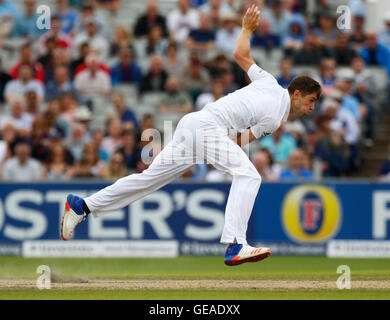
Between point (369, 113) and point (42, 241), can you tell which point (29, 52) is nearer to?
point (42, 241)

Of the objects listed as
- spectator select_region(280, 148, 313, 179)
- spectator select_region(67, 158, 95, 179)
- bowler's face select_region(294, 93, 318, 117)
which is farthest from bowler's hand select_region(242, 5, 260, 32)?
spectator select_region(67, 158, 95, 179)

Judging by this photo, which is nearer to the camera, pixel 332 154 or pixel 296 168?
pixel 296 168

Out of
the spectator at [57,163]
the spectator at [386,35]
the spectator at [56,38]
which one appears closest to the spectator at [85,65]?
the spectator at [56,38]

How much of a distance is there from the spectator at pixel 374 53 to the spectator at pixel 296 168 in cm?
371

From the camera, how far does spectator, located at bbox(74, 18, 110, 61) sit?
19.0 m

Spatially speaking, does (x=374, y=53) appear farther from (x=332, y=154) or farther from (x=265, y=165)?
(x=265, y=165)

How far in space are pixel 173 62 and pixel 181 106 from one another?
1.28 meters

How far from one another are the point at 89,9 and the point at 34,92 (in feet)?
8.63

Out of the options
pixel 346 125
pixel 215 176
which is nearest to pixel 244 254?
pixel 215 176

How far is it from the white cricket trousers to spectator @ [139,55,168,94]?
8.65m

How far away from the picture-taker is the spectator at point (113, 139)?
17.2 metres

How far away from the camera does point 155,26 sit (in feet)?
63.4

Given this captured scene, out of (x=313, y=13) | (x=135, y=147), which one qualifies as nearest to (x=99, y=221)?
(x=135, y=147)

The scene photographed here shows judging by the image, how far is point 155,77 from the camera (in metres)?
18.4
